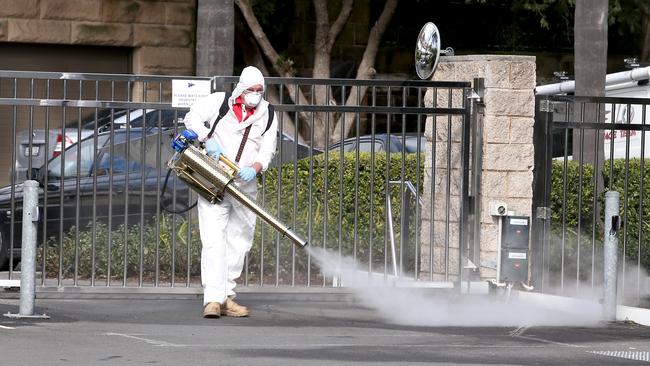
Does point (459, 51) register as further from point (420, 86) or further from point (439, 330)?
point (439, 330)

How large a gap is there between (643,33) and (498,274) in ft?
40.5

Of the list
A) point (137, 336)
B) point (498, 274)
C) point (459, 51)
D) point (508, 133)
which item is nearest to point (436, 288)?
point (498, 274)

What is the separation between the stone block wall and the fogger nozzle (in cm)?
1056

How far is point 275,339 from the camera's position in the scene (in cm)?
949

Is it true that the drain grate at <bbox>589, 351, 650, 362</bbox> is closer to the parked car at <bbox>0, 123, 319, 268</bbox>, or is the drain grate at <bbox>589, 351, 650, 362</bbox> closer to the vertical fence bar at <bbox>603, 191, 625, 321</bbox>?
the vertical fence bar at <bbox>603, 191, 625, 321</bbox>

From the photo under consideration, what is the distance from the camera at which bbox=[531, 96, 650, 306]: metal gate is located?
11930 millimetres

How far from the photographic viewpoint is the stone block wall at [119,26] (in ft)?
66.1

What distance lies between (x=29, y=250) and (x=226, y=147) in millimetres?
1641

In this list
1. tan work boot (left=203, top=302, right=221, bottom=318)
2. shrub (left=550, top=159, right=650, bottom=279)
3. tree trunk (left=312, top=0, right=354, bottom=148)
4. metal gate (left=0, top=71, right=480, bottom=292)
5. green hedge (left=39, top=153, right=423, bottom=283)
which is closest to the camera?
tan work boot (left=203, top=302, right=221, bottom=318)

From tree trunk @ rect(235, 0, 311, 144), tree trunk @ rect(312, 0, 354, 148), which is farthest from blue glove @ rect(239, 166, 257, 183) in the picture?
tree trunk @ rect(312, 0, 354, 148)

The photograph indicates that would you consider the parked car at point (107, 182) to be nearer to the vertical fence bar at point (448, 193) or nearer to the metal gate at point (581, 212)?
the vertical fence bar at point (448, 193)

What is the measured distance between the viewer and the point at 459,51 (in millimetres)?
23625

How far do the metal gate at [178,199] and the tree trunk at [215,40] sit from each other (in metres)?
1.39

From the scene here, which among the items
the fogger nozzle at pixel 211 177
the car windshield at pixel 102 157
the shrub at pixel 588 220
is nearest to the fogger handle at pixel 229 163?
the fogger nozzle at pixel 211 177
